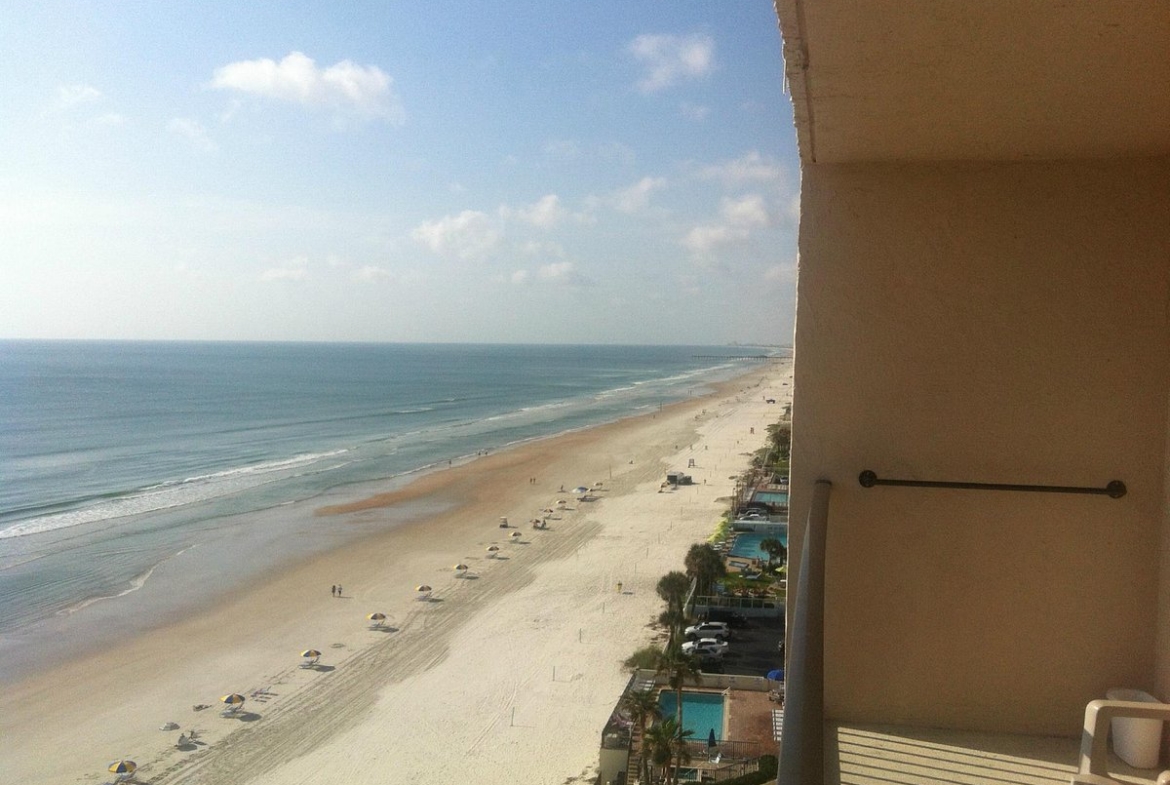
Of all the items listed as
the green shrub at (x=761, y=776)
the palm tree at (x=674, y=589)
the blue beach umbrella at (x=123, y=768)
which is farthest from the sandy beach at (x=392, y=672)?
the green shrub at (x=761, y=776)

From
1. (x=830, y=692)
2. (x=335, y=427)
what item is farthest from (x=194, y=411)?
(x=830, y=692)

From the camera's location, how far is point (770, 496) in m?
24.5

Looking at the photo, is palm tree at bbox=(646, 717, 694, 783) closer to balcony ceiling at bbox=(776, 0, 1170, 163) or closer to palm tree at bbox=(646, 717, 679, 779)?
palm tree at bbox=(646, 717, 679, 779)

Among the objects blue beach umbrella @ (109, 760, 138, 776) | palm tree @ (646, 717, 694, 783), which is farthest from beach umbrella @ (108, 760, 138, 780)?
palm tree @ (646, 717, 694, 783)

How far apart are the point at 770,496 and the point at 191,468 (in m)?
20.9

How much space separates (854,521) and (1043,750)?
2.45ft

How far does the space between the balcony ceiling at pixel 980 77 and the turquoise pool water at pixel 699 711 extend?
10.0 meters

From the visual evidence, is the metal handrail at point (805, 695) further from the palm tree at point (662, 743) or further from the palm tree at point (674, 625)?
the palm tree at point (674, 625)

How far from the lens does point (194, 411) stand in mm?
50250

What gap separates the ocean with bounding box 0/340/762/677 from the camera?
17625mm

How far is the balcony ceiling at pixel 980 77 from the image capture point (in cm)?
131

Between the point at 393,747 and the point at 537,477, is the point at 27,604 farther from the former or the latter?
the point at 537,477

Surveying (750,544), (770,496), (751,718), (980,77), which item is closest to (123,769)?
(751,718)

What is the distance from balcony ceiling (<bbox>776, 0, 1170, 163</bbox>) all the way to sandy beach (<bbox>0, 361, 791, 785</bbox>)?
9.40m
